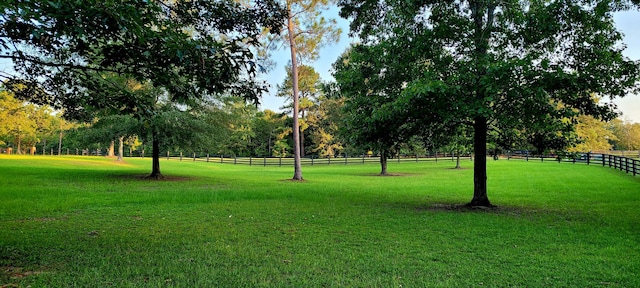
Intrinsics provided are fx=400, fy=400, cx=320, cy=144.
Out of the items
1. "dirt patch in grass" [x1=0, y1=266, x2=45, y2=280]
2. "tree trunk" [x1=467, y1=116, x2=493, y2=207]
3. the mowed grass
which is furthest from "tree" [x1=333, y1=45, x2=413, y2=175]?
"dirt patch in grass" [x1=0, y1=266, x2=45, y2=280]

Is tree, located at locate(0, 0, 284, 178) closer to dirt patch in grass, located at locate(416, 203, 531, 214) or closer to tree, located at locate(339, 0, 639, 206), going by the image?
tree, located at locate(339, 0, 639, 206)

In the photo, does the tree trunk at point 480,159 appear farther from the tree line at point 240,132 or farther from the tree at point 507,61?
Result: the tree line at point 240,132

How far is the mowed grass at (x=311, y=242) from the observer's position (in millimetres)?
4855

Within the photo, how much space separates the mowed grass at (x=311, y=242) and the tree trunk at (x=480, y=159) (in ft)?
2.01

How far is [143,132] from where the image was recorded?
729 inches

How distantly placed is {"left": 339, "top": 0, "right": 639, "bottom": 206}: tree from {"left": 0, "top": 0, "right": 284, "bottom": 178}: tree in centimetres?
467

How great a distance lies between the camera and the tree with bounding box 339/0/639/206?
9.13m

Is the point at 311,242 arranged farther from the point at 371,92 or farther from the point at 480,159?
the point at 480,159

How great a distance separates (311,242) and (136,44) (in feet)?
13.4

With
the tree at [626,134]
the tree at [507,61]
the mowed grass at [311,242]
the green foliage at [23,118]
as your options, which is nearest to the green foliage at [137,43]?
the mowed grass at [311,242]

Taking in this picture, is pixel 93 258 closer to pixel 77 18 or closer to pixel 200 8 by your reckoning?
pixel 77 18

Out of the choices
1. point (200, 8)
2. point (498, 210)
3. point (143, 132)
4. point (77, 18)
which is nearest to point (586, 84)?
point (498, 210)

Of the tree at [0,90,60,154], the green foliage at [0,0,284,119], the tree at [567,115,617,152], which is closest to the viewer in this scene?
the green foliage at [0,0,284,119]

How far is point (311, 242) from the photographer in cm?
687
